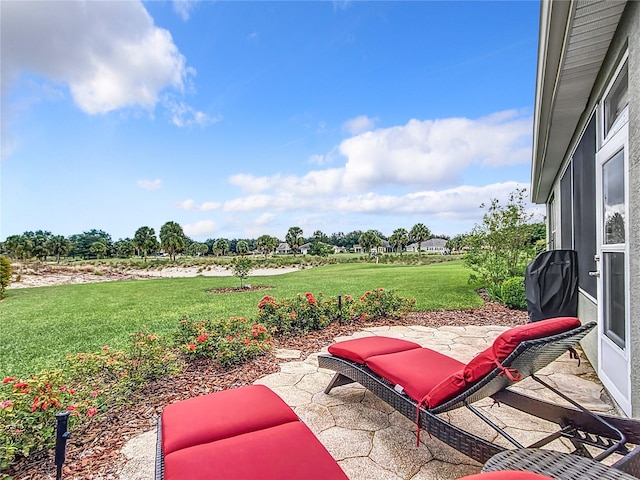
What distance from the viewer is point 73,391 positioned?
2967 millimetres

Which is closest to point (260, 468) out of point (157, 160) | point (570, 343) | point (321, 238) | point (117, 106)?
point (570, 343)

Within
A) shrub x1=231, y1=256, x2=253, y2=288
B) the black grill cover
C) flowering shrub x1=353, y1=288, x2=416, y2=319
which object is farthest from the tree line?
the black grill cover

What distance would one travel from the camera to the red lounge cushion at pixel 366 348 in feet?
10.2

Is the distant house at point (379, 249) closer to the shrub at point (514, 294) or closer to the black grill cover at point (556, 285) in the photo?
the shrub at point (514, 294)

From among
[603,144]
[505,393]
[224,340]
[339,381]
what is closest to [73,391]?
[224,340]

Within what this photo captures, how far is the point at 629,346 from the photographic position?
8.84ft

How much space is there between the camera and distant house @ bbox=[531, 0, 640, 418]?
2434 millimetres

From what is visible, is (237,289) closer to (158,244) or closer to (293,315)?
(293,315)

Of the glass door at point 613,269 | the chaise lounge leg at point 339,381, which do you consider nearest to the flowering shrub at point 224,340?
the chaise lounge leg at point 339,381

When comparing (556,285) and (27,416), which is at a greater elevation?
(556,285)

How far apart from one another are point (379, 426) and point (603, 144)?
3236mm

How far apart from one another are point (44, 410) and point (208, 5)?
9.80 metres

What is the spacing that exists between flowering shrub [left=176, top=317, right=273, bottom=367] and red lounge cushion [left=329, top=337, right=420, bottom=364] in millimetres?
1465

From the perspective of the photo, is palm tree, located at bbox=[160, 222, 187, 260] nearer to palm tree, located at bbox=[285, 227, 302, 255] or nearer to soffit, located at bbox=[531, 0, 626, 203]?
palm tree, located at bbox=[285, 227, 302, 255]
